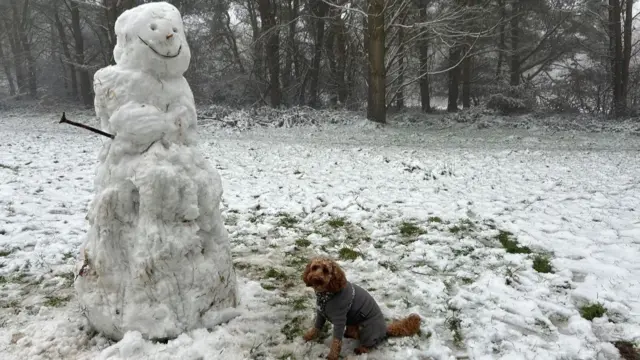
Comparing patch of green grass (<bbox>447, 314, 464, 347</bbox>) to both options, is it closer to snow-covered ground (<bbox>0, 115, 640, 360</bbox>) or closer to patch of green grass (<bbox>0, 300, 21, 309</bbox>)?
snow-covered ground (<bbox>0, 115, 640, 360</bbox>)

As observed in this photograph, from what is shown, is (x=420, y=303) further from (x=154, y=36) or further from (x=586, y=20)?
(x=586, y=20)

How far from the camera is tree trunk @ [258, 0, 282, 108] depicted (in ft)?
63.2

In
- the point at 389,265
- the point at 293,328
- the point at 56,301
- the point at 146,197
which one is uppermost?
the point at 146,197

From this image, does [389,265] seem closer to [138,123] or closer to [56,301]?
[138,123]

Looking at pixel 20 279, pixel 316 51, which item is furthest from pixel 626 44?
pixel 20 279

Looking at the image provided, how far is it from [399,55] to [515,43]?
26.4 feet

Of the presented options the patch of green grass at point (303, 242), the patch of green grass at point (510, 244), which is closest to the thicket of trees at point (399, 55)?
the patch of green grass at point (510, 244)

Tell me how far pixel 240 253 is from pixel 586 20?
21.1 metres

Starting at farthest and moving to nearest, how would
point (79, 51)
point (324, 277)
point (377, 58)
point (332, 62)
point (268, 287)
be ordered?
point (79, 51)
point (332, 62)
point (377, 58)
point (268, 287)
point (324, 277)

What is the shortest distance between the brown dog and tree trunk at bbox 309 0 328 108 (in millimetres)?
18314

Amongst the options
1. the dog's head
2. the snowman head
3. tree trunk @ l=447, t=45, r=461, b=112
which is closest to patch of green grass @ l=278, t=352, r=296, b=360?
the dog's head

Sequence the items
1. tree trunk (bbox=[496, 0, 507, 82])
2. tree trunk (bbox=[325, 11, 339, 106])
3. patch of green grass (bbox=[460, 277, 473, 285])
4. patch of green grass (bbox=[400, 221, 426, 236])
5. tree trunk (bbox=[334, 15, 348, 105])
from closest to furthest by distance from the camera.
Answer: patch of green grass (bbox=[460, 277, 473, 285]), patch of green grass (bbox=[400, 221, 426, 236]), tree trunk (bbox=[334, 15, 348, 105]), tree trunk (bbox=[496, 0, 507, 82]), tree trunk (bbox=[325, 11, 339, 106])

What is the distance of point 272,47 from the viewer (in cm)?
2005

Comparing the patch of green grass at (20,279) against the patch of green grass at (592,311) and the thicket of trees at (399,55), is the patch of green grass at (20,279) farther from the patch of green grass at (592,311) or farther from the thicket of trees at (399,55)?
the thicket of trees at (399,55)
